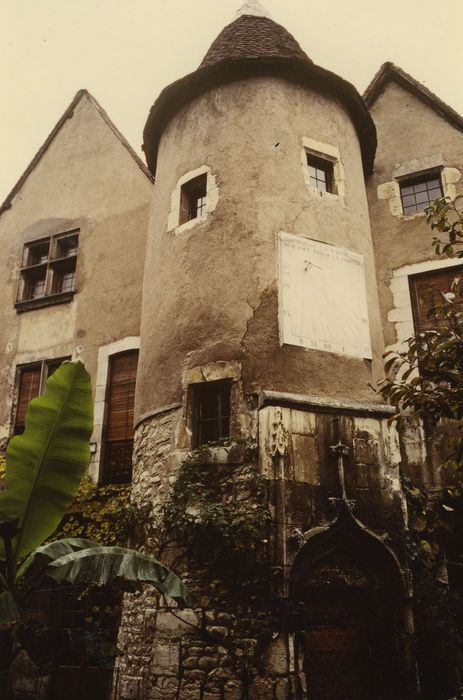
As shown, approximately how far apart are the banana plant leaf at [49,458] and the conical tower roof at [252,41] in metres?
6.83

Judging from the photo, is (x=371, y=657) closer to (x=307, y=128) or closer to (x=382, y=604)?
(x=382, y=604)

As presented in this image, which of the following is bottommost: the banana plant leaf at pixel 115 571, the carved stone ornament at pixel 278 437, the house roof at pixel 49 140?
the banana plant leaf at pixel 115 571

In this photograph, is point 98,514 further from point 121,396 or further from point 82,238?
point 82,238

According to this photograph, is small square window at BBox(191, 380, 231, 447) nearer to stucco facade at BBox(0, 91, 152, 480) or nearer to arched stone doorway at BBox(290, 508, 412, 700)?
arched stone doorway at BBox(290, 508, 412, 700)

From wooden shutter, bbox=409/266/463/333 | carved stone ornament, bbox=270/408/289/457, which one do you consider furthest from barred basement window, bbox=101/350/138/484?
wooden shutter, bbox=409/266/463/333

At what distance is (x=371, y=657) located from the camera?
745cm

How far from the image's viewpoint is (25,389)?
12.7m

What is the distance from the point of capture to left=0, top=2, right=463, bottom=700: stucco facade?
7340 mm

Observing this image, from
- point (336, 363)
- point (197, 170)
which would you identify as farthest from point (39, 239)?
point (336, 363)

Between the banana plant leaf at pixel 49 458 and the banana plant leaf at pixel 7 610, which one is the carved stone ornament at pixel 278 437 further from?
the banana plant leaf at pixel 7 610

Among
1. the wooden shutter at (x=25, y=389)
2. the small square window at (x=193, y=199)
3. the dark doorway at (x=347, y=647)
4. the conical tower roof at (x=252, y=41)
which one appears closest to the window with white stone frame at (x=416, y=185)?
the conical tower roof at (x=252, y=41)

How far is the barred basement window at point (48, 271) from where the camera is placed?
1327 cm

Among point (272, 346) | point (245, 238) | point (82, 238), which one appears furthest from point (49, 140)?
point (272, 346)

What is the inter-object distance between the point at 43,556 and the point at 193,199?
6.55 m
